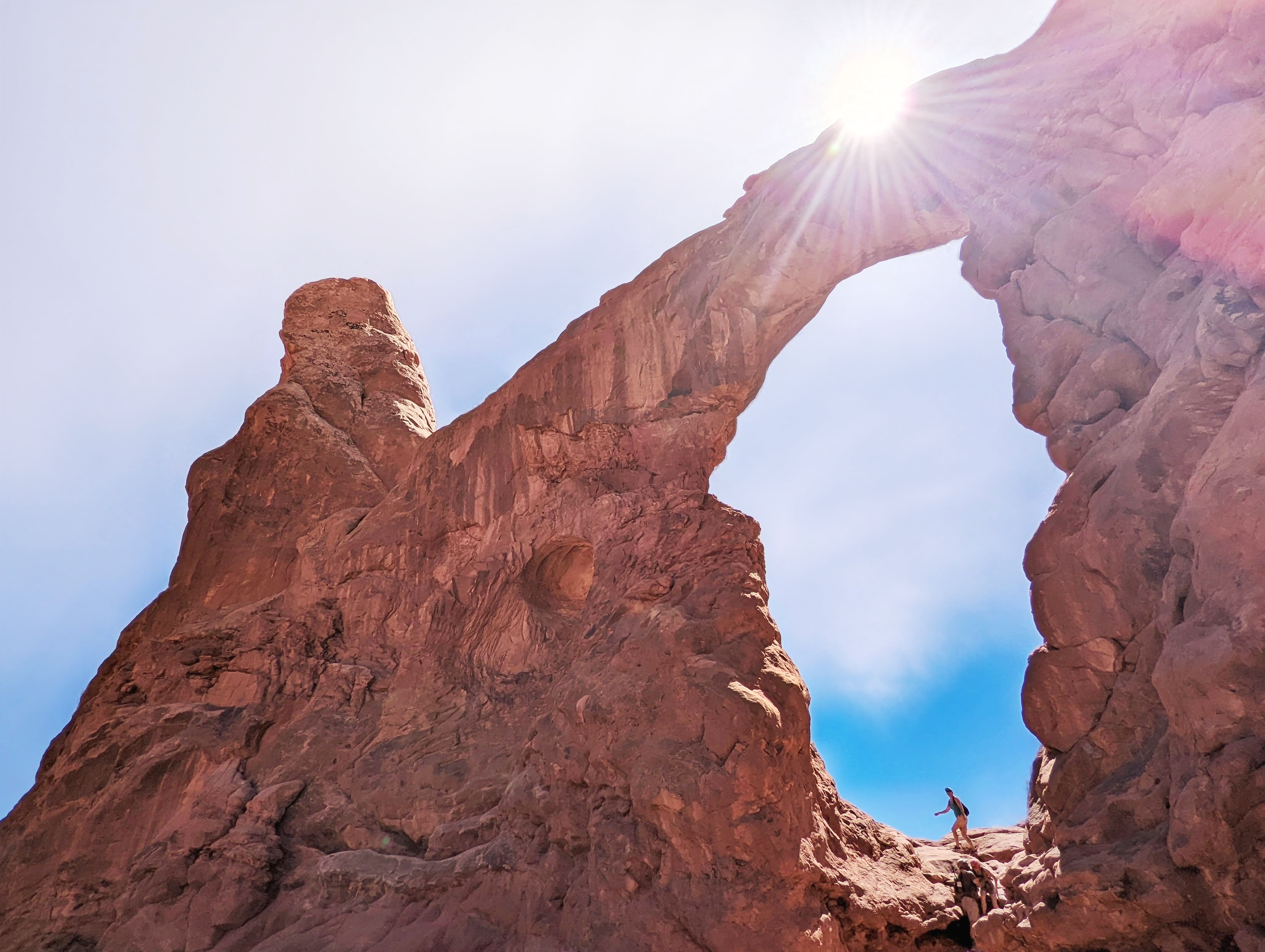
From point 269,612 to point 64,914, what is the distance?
16.4 feet

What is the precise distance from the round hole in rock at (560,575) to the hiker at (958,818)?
6.31 m

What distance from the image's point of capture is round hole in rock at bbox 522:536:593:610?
44.7 feet

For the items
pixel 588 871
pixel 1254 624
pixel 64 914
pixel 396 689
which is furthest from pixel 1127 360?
pixel 64 914

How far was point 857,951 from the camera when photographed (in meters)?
8.34

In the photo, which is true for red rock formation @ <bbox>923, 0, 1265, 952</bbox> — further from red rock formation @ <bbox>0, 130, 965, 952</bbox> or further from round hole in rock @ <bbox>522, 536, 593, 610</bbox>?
round hole in rock @ <bbox>522, 536, 593, 610</bbox>

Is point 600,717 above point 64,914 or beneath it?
above

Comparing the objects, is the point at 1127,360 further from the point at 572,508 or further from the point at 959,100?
the point at 572,508

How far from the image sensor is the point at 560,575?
46.7ft

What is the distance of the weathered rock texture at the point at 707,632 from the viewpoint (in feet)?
25.8

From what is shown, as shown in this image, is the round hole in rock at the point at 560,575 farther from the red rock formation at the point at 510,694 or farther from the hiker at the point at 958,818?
the hiker at the point at 958,818

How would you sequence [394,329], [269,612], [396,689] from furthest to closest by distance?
[394,329]
[269,612]
[396,689]

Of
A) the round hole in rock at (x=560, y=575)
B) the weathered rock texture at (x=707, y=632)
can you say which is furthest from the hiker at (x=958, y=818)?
the round hole in rock at (x=560, y=575)

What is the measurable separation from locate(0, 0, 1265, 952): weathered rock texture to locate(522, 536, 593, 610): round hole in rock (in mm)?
94

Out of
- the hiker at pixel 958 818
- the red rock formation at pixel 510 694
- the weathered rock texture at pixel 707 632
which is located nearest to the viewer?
the weathered rock texture at pixel 707 632
